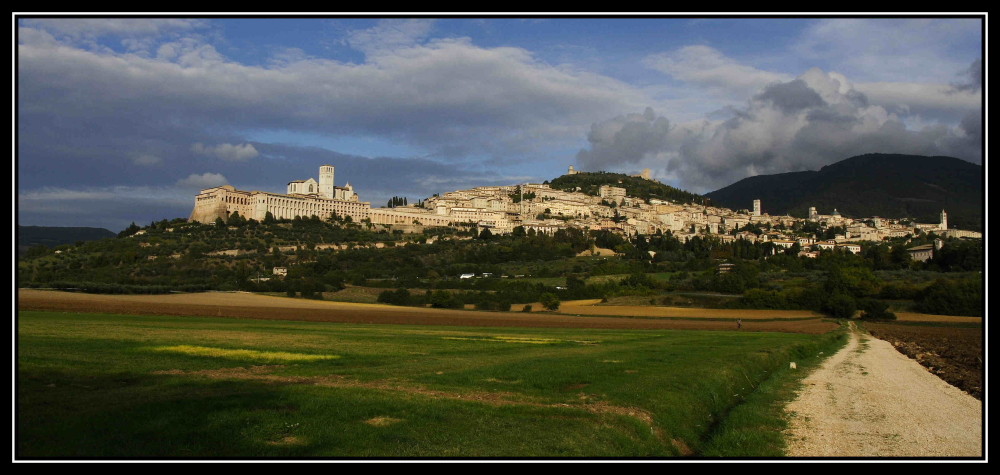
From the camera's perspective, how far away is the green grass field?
10023 millimetres

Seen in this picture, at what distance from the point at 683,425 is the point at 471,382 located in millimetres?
5093

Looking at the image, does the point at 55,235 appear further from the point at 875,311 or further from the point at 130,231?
the point at 875,311

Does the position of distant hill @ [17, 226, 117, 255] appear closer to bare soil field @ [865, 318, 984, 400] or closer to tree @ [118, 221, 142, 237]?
tree @ [118, 221, 142, 237]

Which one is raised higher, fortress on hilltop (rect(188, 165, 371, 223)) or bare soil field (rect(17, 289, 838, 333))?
fortress on hilltop (rect(188, 165, 371, 223))

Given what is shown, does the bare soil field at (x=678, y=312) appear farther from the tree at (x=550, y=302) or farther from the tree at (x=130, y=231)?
the tree at (x=130, y=231)

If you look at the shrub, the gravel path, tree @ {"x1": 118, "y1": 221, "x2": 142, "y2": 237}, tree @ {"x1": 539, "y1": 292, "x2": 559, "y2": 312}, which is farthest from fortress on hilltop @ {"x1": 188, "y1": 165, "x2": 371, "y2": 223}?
the gravel path

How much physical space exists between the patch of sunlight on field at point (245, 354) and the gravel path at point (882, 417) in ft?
43.6

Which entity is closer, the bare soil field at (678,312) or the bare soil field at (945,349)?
the bare soil field at (945,349)

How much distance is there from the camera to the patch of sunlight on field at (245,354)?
2031cm

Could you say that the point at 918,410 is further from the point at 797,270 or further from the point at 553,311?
the point at 797,270

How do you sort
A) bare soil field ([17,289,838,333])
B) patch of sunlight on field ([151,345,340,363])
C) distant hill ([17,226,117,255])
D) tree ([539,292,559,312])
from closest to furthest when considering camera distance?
patch of sunlight on field ([151,345,340,363]), bare soil field ([17,289,838,333]), tree ([539,292,559,312]), distant hill ([17,226,117,255])

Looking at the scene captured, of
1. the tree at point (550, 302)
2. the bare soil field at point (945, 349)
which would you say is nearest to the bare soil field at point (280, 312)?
the bare soil field at point (945, 349)

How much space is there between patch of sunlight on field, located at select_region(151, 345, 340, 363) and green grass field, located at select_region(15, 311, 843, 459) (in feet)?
0.30

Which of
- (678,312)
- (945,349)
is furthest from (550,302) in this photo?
(945,349)
